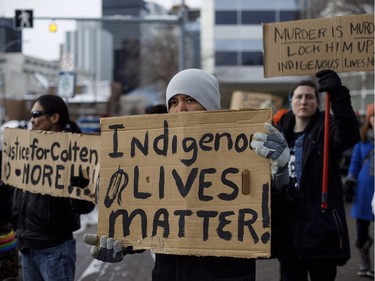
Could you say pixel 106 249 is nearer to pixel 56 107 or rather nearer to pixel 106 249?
pixel 106 249

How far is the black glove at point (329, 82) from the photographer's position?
335 cm

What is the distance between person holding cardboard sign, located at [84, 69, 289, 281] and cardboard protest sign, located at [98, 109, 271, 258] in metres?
0.08

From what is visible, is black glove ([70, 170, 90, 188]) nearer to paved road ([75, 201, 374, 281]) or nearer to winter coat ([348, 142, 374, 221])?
paved road ([75, 201, 374, 281])

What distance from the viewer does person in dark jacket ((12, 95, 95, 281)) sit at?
3.48 metres

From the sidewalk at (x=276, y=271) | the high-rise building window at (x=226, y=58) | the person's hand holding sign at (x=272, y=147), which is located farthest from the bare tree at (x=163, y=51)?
the person's hand holding sign at (x=272, y=147)

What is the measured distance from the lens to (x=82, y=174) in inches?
143

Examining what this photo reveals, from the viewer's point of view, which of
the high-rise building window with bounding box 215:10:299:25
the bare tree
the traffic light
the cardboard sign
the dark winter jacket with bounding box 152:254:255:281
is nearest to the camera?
the dark winter jacket with bounding box 152:254:255:281

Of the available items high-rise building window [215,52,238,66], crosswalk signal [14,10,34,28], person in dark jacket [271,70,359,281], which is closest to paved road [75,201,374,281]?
person in dark jacket [271,70,359,281]

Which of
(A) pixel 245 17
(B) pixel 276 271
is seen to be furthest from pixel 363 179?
(A) pixel 245 17

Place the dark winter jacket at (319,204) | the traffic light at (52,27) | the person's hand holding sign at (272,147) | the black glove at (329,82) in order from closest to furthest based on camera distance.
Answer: the person's hand holding sign at (272,147), the black glove at (329,82), the dark winter jacket at (319,204), the traffic light at (52,27)

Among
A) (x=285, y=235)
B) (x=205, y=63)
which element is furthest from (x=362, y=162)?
(x=205, y=63)

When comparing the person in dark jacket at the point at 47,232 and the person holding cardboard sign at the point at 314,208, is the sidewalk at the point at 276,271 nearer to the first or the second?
the person holding cardboard sign at the point at 314,208

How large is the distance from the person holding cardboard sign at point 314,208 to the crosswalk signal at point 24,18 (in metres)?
10.6

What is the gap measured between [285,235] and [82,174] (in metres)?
1.45
